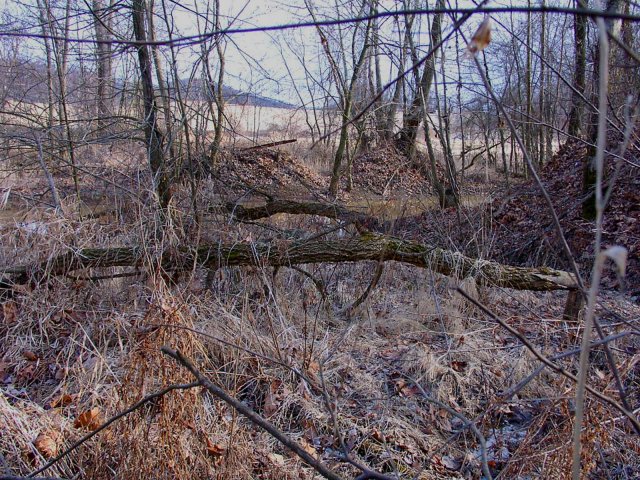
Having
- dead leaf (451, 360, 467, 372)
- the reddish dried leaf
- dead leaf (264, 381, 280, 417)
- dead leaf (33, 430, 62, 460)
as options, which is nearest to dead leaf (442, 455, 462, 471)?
dead leaf (451, 360, 467, 372)

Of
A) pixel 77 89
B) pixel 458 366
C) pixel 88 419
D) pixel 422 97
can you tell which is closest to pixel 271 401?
pixel 88 419

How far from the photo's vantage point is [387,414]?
300cm

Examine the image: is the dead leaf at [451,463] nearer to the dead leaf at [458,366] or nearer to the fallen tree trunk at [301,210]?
the dead leaf at [458,366]

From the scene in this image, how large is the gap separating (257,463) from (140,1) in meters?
4.59

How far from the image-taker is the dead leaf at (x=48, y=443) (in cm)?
239

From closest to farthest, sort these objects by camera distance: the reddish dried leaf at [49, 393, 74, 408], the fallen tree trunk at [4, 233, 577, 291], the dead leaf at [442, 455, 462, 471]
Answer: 1. the dead leaf at [442, 455, 462, 471]
2. the reddish dried leaf at [49, 393, 74, 408]
3. the fallen tree trunk at [4, 233, 577, 291]

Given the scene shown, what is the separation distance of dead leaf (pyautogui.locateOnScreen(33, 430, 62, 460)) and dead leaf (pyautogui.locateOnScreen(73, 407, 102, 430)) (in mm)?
117

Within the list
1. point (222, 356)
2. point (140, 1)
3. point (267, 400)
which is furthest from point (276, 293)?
point (140, 1)

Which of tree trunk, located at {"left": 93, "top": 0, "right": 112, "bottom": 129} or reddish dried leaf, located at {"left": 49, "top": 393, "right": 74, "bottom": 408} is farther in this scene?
tree trunk, located at {"left": 93, "top": 0, "right": 112, "bottom": 129}

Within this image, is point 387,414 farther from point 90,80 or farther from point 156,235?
point 90,80

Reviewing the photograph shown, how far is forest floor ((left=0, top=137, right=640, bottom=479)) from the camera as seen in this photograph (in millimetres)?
2164

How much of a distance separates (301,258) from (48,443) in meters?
2.32

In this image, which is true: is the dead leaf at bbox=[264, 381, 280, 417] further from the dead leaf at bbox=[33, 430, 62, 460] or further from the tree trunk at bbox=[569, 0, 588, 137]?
the tree trunk at bbox=[569, 0, 588, 137]

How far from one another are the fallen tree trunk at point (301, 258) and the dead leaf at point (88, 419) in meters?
1.66
